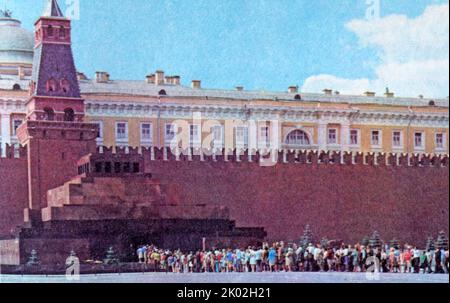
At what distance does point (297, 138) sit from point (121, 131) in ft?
9.47

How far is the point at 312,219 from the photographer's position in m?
17.0

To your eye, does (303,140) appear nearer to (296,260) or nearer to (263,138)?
(263,138)

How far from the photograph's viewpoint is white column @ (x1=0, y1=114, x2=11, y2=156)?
650 inches

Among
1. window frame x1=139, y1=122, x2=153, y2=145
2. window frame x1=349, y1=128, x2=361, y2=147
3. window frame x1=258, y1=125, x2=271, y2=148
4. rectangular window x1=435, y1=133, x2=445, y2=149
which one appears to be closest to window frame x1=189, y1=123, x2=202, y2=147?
window frame x1=139, y1=122, x2=153, y2=145

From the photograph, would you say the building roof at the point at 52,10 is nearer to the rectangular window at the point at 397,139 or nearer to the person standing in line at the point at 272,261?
the person standing in line at the point at 272,261

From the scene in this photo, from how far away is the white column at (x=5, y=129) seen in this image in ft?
54.2

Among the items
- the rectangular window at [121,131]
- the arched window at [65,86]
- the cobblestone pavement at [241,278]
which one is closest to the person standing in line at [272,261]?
the cobblestone pavement at [241,278]

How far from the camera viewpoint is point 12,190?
52.5 feet

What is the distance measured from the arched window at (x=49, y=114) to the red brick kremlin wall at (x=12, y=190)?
577mm

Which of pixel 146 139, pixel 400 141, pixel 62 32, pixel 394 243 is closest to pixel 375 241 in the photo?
pixel 394 243
